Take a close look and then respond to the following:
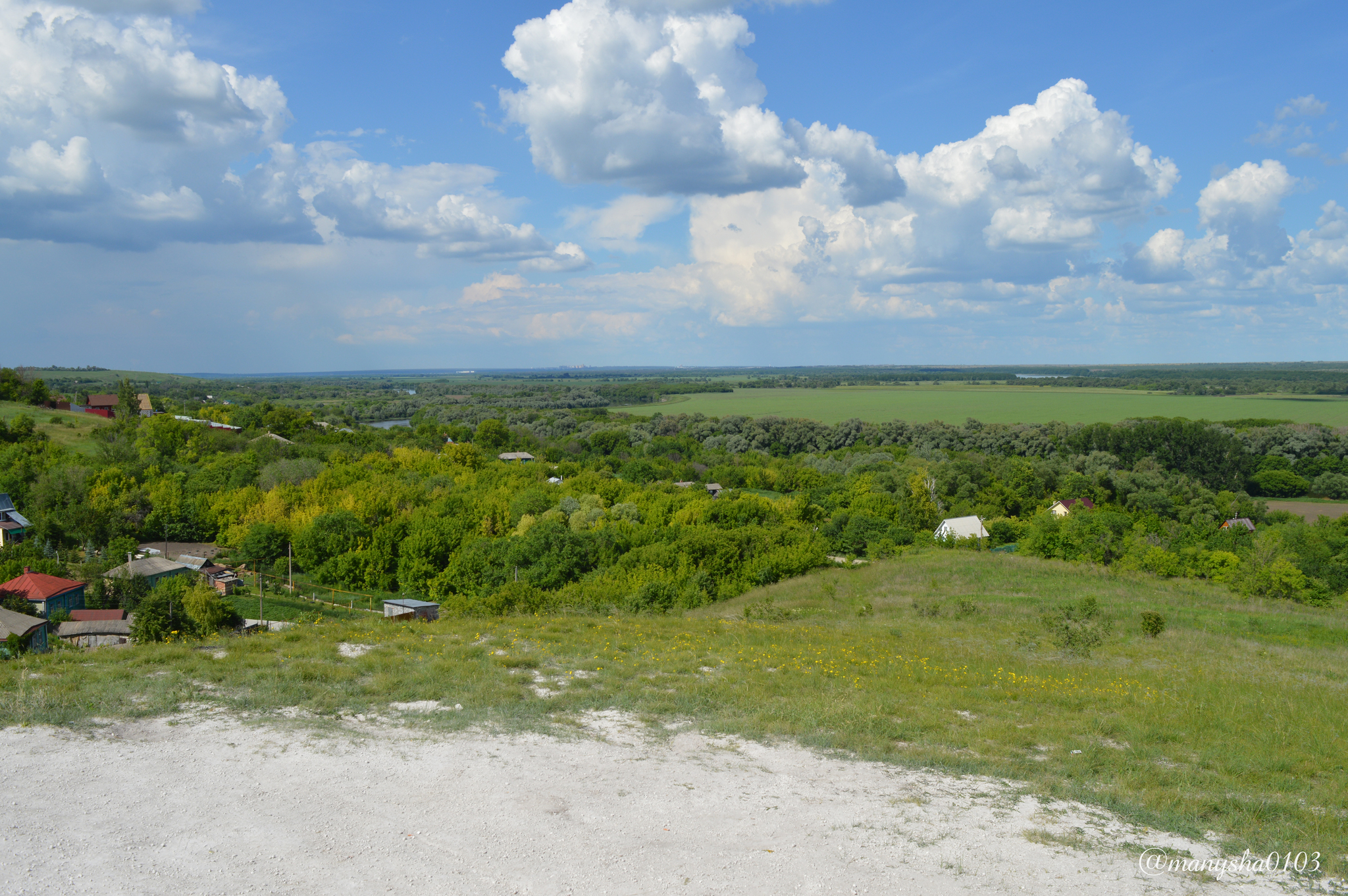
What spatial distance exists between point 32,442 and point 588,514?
47.0 meters

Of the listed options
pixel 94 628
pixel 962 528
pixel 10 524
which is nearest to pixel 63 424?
pixel 10 524

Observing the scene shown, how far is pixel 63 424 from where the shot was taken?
66312mm

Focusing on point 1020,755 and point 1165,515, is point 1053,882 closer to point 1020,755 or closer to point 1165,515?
point 1020,755

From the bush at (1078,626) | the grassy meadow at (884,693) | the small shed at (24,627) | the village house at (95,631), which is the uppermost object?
the grassy meadow at (884,693)

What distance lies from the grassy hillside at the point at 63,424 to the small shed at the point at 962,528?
213ft

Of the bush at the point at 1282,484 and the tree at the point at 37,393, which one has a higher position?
the tree at the point at 37,393

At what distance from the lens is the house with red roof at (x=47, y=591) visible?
27922mm

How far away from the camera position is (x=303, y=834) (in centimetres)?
666

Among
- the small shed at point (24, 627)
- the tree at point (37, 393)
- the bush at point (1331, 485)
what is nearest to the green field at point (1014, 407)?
the bush at point (1331, 485)

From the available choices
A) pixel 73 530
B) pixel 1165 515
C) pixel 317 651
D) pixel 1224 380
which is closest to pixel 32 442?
pixel 73 530

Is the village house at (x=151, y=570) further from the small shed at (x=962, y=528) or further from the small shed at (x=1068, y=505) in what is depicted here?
the small shed at (x=1068, y=505)

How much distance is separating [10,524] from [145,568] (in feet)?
53.3

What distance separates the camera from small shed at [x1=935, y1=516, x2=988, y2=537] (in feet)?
156

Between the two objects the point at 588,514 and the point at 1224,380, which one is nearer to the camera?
the point at 588,514
